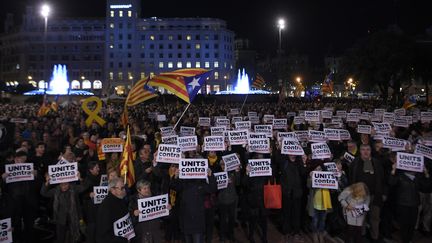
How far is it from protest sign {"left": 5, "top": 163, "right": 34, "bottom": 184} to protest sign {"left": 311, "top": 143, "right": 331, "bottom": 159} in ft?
19.5

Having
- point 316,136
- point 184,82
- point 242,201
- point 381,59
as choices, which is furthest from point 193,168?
point 381,59

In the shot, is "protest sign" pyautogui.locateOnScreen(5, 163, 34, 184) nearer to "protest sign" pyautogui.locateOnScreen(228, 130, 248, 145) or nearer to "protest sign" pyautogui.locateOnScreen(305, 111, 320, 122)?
"protest sign" pyautogui.locateOnScreen(228, 130, 248, 145)

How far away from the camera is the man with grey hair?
6.14 m

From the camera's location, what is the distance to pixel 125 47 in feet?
424

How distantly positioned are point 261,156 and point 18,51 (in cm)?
14404

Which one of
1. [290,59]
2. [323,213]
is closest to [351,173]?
[323,213]

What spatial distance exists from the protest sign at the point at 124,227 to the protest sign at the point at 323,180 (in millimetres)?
3929

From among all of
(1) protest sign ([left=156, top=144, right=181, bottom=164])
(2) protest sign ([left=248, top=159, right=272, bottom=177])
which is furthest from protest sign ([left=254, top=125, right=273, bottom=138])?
(1) protest sign ([left=156, top=144, right=181, bottom=164])

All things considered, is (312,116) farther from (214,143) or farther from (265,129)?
(214,143)

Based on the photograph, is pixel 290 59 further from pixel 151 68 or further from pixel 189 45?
pixel 151 68

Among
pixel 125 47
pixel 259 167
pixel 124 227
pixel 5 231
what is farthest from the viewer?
pixel 125 47

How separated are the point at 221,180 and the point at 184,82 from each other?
5870 millimetres

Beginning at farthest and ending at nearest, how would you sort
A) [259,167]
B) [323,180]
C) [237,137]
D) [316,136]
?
[316,136], [237,137], [259,167], [323,180]

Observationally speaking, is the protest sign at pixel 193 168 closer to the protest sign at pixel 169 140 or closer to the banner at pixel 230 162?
the banner at pixel 230 162
